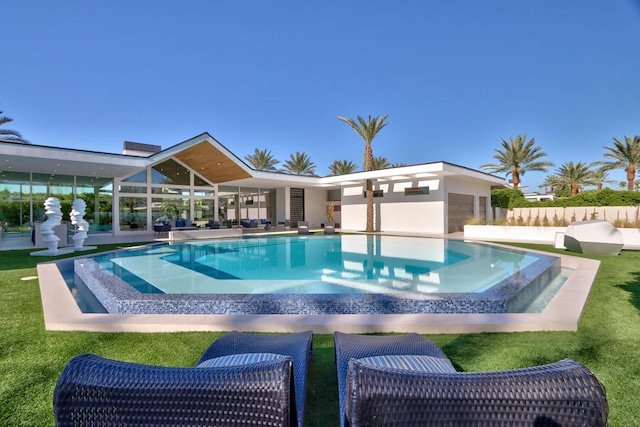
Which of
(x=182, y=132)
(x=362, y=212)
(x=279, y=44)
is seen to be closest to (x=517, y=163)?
(x=362, y=212)

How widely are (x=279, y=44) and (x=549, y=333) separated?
991 inches

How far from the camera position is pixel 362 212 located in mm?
23438

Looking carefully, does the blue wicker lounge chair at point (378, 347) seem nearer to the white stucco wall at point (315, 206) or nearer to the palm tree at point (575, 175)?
the white stucco wall at point (315, 206)

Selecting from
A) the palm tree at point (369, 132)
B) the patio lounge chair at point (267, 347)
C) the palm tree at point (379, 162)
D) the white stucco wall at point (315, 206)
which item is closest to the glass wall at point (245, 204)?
the white stucco wall at point (315, 206)

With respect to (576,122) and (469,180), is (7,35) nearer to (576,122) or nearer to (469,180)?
(469,180)

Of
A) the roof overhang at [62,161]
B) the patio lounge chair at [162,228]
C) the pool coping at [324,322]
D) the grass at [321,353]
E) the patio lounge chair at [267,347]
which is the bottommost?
the grass at [321,353]

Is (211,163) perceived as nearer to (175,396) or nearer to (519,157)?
(175,396)

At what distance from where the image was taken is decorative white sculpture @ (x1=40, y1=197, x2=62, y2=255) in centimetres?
1050

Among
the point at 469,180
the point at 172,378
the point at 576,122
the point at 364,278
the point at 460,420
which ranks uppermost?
the point at 576,122

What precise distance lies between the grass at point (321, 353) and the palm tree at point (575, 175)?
3655 cm

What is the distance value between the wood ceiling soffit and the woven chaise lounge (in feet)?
56.0

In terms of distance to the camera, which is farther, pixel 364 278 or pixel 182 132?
pixel 182 132

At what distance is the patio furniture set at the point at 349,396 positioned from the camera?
3.48 ft

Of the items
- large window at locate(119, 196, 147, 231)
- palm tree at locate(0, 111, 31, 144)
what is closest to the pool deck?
large window at locate(119, 196, 147, 231)
